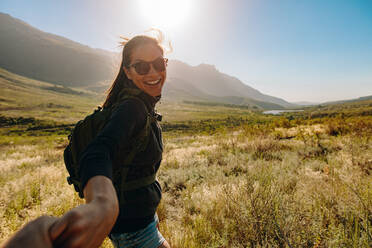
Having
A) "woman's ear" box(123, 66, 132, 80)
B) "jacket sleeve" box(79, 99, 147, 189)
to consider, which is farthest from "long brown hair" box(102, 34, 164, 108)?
"jacket sleeve" box(79, 99, 147, 189)

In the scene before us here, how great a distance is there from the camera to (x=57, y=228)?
1.46 ft

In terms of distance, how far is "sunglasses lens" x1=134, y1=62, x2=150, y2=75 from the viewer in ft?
5.84

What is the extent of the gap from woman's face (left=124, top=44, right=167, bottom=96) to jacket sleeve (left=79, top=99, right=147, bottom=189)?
18.6 inches

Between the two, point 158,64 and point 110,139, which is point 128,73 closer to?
point 158,64

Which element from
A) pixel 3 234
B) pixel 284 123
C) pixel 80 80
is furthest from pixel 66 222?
pixel 80 80

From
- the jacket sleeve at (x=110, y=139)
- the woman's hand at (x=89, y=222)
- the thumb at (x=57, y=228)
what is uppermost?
the jacket sleeve at (x=110, y=139)

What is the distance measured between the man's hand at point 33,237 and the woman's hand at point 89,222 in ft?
0.05

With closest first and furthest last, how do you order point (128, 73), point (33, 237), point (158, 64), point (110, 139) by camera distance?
point (33, 237) → point (110, 139) → point (128, 73) → point (158, 64)

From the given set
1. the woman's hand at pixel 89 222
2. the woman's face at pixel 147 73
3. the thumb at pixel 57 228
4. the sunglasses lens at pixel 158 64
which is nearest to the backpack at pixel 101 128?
the woman's face at pixel 147 73

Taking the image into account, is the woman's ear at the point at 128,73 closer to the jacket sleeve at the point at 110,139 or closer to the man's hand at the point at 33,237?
the jacket sleeve at the point at 110,139

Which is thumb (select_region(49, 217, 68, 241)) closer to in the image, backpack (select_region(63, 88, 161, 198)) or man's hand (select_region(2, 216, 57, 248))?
man's hand (select_region(2, 216, 57, 248))

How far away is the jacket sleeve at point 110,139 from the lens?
827 millimetres

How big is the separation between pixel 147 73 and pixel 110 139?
958 mm

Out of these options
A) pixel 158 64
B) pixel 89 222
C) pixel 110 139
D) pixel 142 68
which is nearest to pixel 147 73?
pixel 142 68
